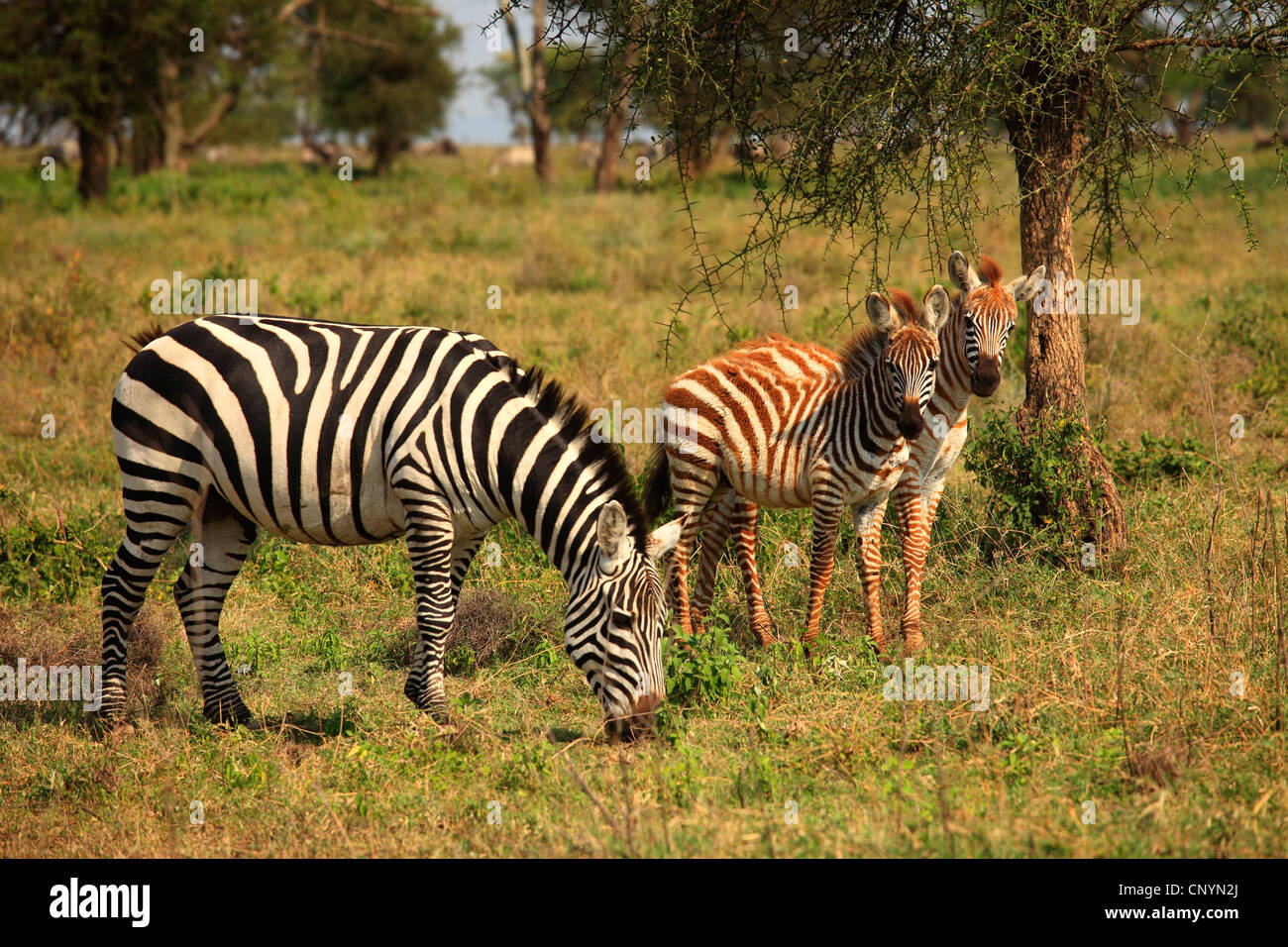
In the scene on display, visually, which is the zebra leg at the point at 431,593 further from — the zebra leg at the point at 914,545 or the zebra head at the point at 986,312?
the zebra head at the point at 986,312

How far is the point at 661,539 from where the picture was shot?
16.2 ft

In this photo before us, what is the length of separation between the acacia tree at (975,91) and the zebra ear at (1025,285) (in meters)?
0.47

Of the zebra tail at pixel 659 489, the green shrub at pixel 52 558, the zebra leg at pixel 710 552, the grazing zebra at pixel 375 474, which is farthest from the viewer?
the green shrub at pixel 52 558

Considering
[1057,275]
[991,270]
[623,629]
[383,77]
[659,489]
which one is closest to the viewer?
[623,629]

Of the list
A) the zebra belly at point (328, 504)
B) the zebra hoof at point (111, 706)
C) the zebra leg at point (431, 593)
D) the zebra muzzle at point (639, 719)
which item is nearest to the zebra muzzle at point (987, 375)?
the zebra muzzle at point (639, 719)

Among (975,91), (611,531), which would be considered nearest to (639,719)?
(611,531)

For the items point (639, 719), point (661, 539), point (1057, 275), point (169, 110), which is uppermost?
point (169, 110)

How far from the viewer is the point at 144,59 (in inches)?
903

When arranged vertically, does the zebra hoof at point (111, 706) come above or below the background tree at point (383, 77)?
below

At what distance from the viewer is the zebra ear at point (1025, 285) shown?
250 inches

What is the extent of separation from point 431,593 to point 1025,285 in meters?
3.95

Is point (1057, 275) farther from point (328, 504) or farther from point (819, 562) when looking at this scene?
point (328, 504)

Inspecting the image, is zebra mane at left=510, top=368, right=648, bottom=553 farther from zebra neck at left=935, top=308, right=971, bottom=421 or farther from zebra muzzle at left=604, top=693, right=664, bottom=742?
zebra neck at left=935, top=308, right=971, bottom=421
